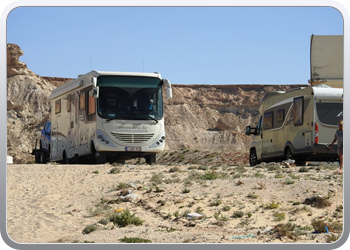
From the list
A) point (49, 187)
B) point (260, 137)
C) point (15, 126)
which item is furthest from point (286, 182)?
point (15, 126)

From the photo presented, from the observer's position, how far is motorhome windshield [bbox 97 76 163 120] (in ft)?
63.8

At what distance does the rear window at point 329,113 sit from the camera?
18.3 meters

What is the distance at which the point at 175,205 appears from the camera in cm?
1244

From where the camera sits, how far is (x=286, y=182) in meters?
13.5

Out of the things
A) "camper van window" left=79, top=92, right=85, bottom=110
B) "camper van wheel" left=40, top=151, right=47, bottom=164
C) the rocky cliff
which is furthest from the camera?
the rocky cliff

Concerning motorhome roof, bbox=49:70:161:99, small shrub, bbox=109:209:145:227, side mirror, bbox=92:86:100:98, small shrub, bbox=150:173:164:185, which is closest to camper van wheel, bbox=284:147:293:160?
motorhome roof, bbox=49:70:161:99

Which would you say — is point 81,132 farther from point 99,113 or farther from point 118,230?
point 118,230

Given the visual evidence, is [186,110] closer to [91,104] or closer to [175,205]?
[91,104]

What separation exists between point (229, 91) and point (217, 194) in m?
59.0

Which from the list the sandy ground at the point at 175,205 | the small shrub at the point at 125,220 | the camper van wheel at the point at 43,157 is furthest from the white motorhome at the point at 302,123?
the camper van wheel at the point at 43,157

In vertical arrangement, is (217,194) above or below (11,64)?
below

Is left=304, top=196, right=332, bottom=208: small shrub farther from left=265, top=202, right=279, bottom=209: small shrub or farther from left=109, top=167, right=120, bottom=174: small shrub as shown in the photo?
left=109, top=167, right=120, bottom=174: small shrub

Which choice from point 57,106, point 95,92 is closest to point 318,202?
point 95,92
